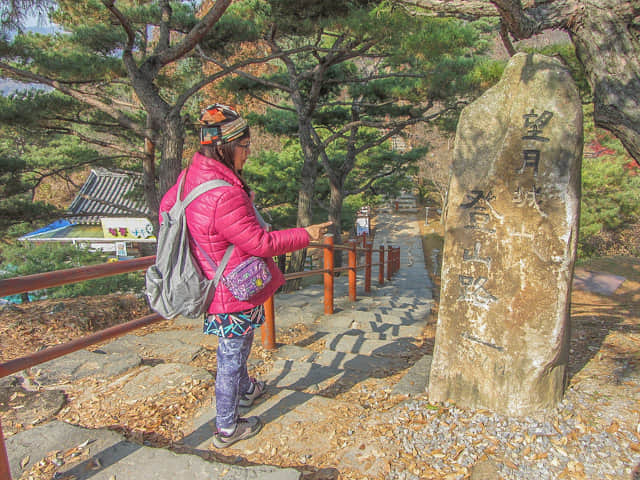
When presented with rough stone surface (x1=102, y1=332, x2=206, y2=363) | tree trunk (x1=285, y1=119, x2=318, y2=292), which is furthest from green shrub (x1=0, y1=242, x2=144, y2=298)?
rough stone surface (x1=102, y1=332, x2=206, y2=363)

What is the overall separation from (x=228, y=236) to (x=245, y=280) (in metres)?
0.20

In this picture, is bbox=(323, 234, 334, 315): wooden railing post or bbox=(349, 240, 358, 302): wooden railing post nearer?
bbox=(323, 234, 334, 315): wooden railing post

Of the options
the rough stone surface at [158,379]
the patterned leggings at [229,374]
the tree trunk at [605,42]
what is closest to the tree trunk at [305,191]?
the tree trunk at [605,42]

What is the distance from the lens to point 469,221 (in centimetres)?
224

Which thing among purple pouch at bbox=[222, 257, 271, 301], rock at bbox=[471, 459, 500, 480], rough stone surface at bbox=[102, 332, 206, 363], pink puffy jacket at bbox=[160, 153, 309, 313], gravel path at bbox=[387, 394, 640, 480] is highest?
pink puffy jacket at bbox=[160, 153, 309, 313]

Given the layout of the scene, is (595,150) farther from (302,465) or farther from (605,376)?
(302,465)

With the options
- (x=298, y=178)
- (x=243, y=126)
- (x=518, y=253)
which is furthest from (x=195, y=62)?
(x=518, y=253)

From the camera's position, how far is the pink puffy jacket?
1.64 metres

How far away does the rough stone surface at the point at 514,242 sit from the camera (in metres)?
2.09

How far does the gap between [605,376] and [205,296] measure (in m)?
2.43

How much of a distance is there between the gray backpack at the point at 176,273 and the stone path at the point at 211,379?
0.62 m

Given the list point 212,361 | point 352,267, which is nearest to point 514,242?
point 212,361

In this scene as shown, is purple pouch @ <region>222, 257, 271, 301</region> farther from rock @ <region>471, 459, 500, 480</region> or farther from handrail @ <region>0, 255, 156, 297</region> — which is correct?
rock @ <region>471, 459, 500, 480</region>

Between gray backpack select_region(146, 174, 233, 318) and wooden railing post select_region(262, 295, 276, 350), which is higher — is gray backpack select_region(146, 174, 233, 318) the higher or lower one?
the higher one
